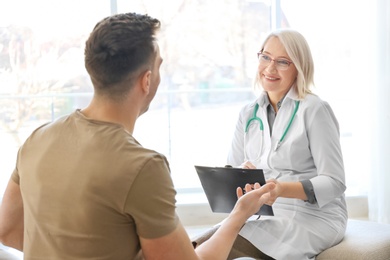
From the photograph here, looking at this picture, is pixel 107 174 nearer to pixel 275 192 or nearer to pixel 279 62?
pixel 275 192

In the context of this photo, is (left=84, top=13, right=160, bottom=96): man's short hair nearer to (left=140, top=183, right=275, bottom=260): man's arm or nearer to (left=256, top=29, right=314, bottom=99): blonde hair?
(left=140, top=183, right=275, bottom=260): man's arm

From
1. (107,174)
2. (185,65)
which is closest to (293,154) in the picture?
(107,174)

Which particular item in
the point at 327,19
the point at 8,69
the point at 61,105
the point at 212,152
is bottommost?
the point at 212,152

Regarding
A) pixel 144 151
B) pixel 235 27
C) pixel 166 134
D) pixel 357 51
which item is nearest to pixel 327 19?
pixel 357 51

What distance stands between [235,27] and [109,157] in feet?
15.8

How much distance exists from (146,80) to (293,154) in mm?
1155

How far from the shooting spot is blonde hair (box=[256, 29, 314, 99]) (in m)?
2.72

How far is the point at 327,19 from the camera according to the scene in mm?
4328

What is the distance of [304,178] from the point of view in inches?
104

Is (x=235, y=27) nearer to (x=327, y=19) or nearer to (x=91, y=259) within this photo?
(x=327, y=19)

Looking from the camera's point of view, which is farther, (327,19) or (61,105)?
(61,105)

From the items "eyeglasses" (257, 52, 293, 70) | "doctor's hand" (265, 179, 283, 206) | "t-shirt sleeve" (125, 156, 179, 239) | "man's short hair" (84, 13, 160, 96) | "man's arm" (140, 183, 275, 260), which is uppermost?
"man's short hair" (84, 13, 160, 96)

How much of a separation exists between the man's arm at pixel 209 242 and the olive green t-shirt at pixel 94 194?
3 cm

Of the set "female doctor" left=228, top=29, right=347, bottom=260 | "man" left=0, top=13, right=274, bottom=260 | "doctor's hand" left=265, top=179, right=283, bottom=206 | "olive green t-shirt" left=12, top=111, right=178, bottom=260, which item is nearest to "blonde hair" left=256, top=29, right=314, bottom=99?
"female doctor" left=228, top=29, right=347, bottom=260
